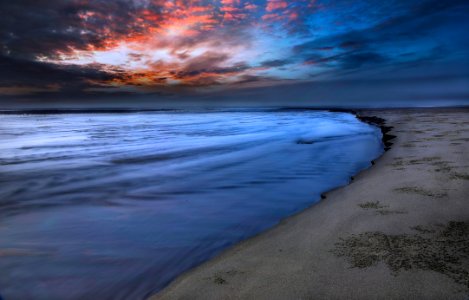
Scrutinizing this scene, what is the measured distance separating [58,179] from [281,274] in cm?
739

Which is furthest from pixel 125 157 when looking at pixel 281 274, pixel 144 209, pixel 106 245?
pixel 281 274

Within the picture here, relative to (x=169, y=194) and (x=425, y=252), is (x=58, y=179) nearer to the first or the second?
(x=169, y=194)

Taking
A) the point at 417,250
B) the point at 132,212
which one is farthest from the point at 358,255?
the point at 132,212

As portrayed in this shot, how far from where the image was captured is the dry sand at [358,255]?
A: 238 centimetres

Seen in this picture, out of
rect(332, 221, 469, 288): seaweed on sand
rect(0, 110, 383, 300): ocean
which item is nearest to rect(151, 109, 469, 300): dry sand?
rect(332, 221, 469, 288): seaweed on sand

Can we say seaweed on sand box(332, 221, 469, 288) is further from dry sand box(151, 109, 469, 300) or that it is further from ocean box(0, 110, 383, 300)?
ocean box(0, 110, 383, 300)

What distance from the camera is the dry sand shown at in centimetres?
238

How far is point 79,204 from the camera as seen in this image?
587 cm

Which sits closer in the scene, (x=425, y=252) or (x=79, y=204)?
(x=425, y=252)

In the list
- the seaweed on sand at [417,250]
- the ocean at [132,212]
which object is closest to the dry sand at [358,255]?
the seaweed on sand at [417,250]

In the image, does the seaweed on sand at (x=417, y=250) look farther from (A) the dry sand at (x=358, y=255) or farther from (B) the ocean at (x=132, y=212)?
(B) the ocean at (x=132, y=212)

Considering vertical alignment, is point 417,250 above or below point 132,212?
above

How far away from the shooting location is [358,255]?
2898 millimetres

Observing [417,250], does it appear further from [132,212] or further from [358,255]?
[132,212]
